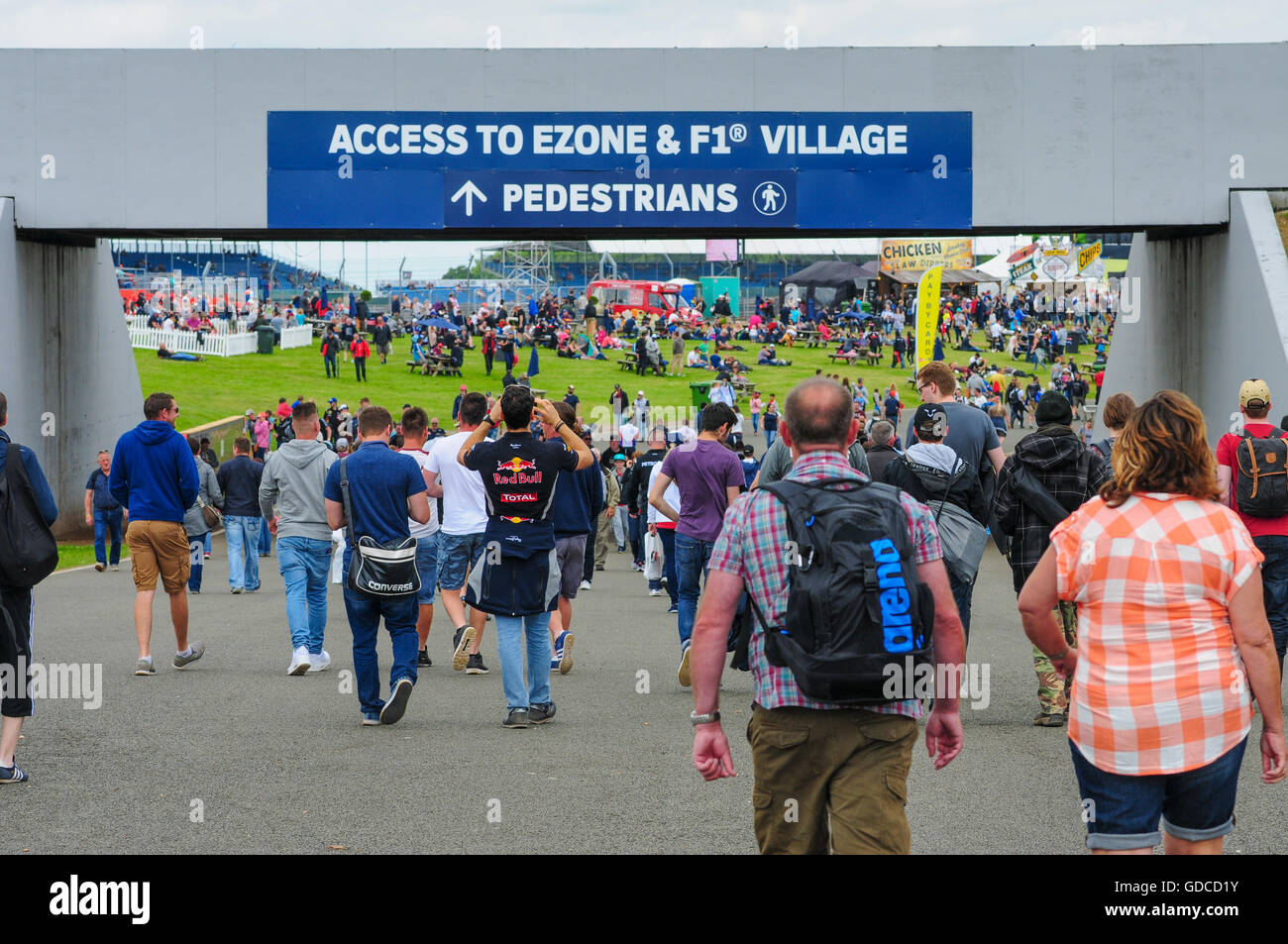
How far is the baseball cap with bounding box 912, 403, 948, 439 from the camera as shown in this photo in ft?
25.6

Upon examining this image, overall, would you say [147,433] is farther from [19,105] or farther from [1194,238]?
[1194,238]

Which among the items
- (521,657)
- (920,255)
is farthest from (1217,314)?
(920,255)

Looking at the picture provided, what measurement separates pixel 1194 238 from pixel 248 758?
15731 millimetres

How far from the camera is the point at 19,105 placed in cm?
1823

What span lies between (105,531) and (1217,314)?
1446 cm

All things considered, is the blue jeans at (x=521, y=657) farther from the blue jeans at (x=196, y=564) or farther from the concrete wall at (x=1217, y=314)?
the concrete wall at (x=1217, y=314)

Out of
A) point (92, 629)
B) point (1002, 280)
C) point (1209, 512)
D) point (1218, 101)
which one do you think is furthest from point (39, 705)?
point (1002, 280)

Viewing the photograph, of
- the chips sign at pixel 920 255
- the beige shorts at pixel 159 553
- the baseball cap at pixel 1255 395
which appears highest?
the chips sign at pixel 920 255

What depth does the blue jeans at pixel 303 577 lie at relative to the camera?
9.66 m

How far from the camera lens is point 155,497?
9.62 meters

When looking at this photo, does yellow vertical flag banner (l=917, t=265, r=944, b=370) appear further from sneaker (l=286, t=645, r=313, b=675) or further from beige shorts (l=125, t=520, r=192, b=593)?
beige shorts (l=125, t=520, r=192, b=593)

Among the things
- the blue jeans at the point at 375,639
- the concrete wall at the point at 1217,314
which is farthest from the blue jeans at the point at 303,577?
the concrete wall at the point at 1217,314

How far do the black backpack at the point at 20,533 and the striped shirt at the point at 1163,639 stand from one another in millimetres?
4806

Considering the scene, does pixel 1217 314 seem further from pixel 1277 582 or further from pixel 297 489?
pixel 297 489
